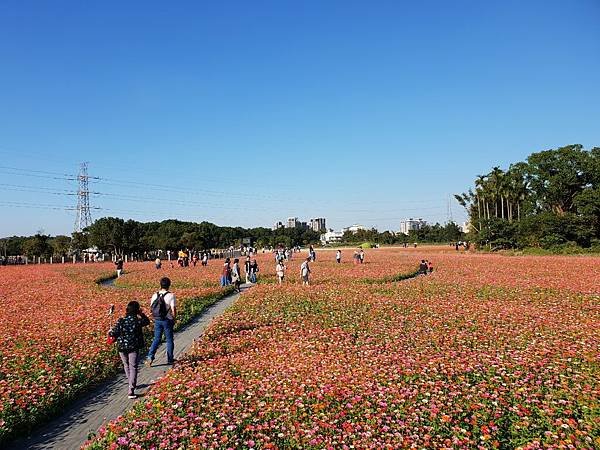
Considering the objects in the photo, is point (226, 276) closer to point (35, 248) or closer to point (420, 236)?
point (35, 248)

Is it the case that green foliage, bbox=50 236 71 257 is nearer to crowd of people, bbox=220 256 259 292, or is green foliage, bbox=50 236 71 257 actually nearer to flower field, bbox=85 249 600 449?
crowd of people, bbox=220 256 259 292

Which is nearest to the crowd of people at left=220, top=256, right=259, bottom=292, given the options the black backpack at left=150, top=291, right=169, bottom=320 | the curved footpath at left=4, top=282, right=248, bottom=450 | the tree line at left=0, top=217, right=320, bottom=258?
the curved footpath at left=4, top=282, right=248, bottom=450

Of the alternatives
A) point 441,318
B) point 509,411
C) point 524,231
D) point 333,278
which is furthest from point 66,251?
point 509,411

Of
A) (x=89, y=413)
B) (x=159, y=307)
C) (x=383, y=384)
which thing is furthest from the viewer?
(x=159, y=307)

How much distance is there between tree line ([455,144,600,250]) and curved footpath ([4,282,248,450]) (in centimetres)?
6553

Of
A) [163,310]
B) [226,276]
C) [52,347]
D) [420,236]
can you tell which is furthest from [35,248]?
[420,236]

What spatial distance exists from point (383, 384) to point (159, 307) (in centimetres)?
588

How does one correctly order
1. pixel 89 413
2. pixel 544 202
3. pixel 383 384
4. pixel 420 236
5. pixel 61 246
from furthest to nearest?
pixel 420 236, pixel 61 246, pixel 544 202, pixel 383 384, pixel 89 413

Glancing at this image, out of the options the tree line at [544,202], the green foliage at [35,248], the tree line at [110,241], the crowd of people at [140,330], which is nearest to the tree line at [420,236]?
the tree line at [544,202]

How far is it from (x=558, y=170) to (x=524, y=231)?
70.0 ft

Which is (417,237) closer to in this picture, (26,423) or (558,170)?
(558,170)

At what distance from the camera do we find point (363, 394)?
8664 mm

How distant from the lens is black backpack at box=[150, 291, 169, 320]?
1110 cm

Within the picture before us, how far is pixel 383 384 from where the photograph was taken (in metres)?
9.26
